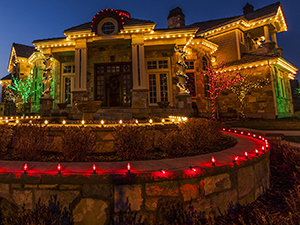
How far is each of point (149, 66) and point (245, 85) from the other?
8.34m

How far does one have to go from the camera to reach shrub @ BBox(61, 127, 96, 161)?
3350 millimetres

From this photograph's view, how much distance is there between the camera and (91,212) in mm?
2174

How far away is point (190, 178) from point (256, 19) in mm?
18652

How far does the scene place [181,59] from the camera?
11.1 metres

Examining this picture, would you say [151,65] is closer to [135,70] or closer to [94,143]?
[135,70]

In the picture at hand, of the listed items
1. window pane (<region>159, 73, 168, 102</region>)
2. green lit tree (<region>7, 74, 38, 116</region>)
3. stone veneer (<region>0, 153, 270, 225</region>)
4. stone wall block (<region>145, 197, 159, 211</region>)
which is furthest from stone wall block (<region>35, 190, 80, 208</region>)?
green lit tree (<region>7, 74, 38, 116</region>)

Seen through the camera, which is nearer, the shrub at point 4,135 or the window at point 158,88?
the shrub at point 4,135

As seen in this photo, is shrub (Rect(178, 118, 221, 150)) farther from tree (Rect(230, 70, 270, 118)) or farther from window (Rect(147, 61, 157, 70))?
tree (Rect(230, 70, 270, 118))

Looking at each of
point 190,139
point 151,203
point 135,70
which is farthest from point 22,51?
point 151,203

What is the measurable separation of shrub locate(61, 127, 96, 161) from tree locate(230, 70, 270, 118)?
46.3ft

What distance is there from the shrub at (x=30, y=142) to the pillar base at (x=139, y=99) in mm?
6204

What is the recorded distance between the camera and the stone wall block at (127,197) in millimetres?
2191

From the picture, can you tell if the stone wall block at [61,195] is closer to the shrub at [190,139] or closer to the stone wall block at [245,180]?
the shrub at [190,139]

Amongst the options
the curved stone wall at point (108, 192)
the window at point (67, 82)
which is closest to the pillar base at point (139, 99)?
the window at point (67, 82)
